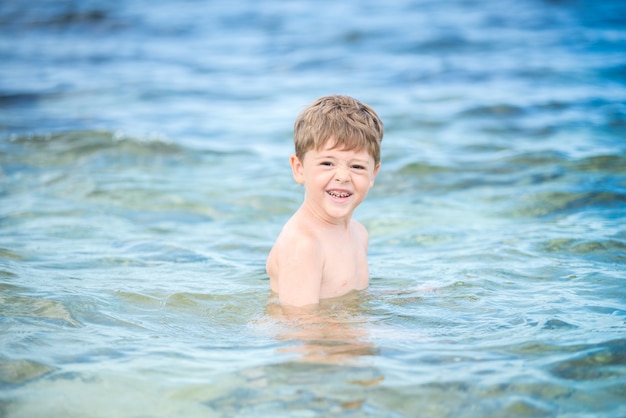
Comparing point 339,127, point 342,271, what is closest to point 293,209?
point 342,271

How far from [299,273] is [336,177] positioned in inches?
22.8

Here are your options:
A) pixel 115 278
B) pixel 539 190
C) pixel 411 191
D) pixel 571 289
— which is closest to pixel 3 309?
pixel 115 278

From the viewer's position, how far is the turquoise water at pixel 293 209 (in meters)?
3.43

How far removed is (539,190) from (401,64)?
24.7 ft

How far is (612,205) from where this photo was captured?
6633 mm

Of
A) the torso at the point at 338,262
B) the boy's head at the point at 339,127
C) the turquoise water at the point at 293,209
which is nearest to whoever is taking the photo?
the turquoise water at the point at 293,209

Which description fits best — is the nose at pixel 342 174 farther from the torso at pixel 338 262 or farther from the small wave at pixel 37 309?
the small wave at pixel 37 309

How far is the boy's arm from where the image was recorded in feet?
14.0

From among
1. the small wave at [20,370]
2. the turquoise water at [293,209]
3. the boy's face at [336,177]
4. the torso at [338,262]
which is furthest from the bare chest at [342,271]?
the small wave at [20,370]

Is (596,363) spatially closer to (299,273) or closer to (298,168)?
(299,273)

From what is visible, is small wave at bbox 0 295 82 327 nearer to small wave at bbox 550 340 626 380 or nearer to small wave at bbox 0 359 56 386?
small wave at bbox 0 359 56 386

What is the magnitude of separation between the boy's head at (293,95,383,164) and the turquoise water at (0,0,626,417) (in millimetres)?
959

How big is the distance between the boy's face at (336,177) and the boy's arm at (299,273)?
0.25 m

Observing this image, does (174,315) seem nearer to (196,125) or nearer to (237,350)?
(237,350)
